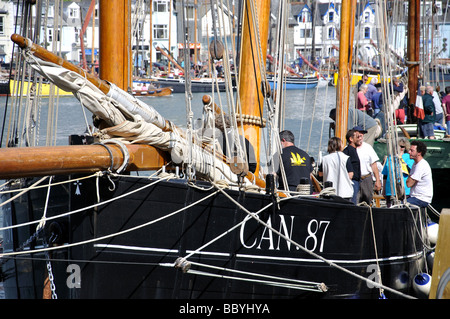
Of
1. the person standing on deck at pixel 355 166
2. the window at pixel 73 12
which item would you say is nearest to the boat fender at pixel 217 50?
the person standing on deck at pixel 355 166

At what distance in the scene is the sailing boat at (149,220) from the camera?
241 inches

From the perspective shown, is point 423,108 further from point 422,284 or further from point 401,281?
point 401,281

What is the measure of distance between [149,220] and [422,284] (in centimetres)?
453

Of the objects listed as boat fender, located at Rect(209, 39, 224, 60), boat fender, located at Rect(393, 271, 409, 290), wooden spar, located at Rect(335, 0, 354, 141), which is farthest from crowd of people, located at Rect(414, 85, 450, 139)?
boat fender, located at Rect(209, 39, 224, 60)

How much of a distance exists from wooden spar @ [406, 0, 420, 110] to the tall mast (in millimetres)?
13607

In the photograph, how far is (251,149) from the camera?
823cm

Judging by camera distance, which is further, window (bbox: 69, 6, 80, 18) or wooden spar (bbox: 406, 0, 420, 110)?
window (bbox: 69, 6, 80, 18)

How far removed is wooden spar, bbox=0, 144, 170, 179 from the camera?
5117 millimetres

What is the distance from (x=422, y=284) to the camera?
918 cm

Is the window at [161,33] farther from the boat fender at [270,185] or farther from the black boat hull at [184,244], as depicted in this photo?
the boat fender at [270,185]

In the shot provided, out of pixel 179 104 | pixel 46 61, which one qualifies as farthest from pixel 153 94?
pixel 46 61

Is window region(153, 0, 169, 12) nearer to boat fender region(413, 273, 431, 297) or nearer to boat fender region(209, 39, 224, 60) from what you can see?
boat fender region(413, 273, 431, 297)

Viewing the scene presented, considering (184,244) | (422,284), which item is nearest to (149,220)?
(184,244)
